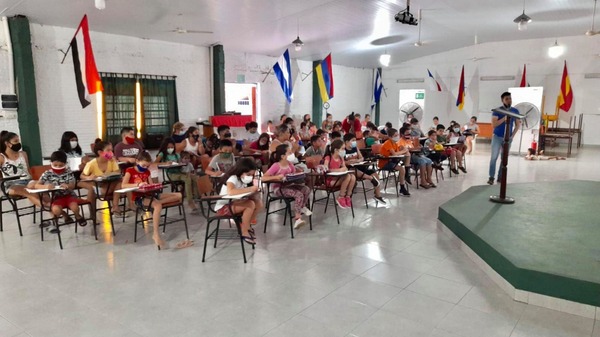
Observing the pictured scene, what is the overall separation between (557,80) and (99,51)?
1409 cm

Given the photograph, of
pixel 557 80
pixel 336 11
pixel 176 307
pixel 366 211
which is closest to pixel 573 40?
pixel 557 80

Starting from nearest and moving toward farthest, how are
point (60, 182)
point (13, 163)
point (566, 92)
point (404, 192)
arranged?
point (60, 182)
point (13, 163)
point (404, 192)
point (566, 92)

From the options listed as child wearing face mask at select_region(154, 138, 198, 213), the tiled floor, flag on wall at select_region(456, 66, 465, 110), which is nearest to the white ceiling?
flag on wall at select_region(456, 66, 465, 110)

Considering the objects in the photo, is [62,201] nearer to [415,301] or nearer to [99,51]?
[415,301]

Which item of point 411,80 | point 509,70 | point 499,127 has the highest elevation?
point 509,70

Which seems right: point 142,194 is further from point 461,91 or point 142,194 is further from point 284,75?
point 461,91

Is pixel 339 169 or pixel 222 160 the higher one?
pixel 222 160

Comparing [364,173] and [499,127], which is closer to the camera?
[364,173]

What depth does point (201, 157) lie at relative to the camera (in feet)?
20.2

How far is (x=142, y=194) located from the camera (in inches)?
170

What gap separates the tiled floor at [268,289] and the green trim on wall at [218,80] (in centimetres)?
584

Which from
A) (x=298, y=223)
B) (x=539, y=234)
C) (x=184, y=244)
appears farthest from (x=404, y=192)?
(x=184, y=244)

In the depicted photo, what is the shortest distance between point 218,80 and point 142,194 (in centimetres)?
644

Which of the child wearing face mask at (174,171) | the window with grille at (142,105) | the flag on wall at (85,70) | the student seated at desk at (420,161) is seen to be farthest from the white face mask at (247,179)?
the window with grille at (142,105)
